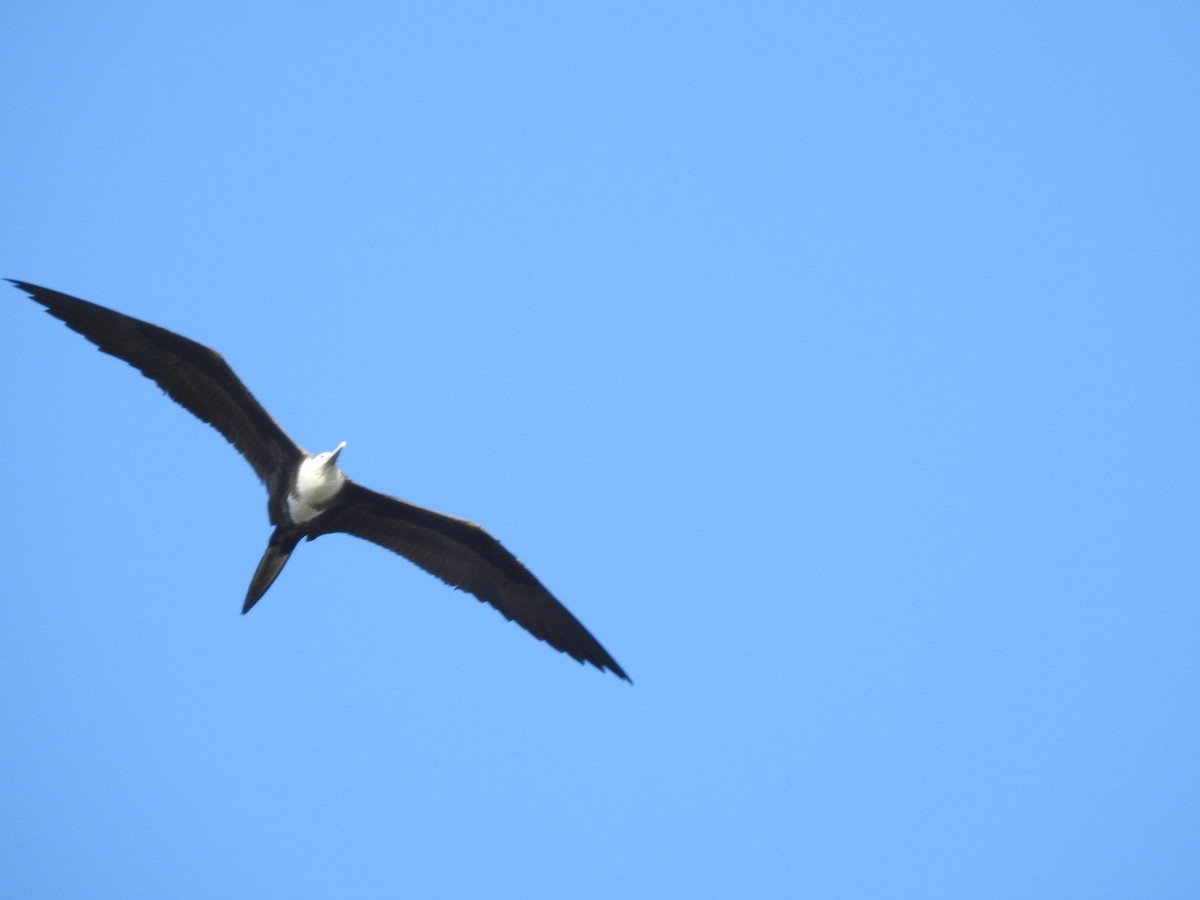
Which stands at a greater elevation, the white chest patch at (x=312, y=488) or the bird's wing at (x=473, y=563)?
the bird's wing at (x=473, y=563)

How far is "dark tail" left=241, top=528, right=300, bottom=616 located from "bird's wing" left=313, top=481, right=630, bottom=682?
44 centimetres

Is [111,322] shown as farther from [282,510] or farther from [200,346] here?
[282,510]

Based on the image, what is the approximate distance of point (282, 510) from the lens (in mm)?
11344

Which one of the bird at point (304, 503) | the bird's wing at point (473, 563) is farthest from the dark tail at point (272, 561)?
the bird's wing at point (473, 563)

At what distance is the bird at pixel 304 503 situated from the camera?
11.1 meters

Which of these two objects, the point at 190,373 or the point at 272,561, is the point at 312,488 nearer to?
the point at 272,561

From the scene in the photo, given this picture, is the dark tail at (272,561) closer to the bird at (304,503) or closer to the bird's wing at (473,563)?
the bird at (304,503)

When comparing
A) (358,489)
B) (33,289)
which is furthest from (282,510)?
(33,289)

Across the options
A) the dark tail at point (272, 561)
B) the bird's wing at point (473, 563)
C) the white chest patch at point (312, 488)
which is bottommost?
the dark tail at point (272, 561)

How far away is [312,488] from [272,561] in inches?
26.8

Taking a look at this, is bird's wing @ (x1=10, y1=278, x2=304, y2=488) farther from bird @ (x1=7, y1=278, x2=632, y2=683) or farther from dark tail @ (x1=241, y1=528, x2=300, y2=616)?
dark tail @ (x1=241, y1=528, x2=300, y2=616)

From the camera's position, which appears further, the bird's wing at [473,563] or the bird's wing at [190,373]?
the bird's wing at [473,563]

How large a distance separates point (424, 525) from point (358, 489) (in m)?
0.65

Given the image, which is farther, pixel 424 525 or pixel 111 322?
pixel 424 525
